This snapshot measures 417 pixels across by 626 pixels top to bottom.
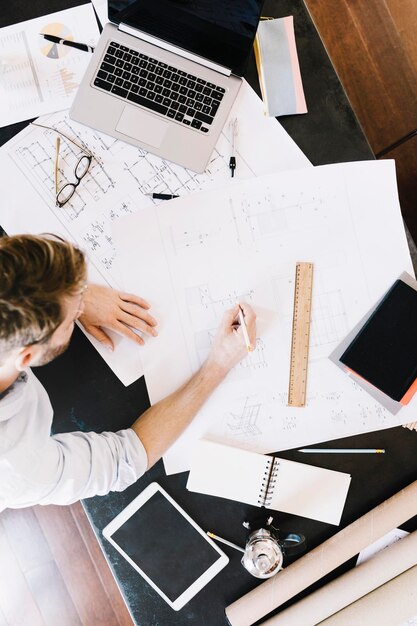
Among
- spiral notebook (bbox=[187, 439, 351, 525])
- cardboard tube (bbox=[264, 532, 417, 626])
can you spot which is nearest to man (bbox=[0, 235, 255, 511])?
spiral notebook (bbox=[187, 439, 351, 525])

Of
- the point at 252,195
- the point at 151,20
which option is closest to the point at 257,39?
the point at 151,20

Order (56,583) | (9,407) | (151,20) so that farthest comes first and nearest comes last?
(56,583) < (151,20) < (9,407)

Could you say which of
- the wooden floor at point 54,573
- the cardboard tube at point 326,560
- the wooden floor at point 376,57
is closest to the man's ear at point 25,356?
the cardboard tube at point 326,560

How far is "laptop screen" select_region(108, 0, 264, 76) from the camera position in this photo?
1.06 meters

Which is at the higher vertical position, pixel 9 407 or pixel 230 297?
pixel 9 407

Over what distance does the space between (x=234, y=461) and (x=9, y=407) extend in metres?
0.48

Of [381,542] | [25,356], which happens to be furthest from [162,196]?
[381,542]

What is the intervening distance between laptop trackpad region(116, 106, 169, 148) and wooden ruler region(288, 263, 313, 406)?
42 centimetres

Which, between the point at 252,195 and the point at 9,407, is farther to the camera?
the point at 252,195

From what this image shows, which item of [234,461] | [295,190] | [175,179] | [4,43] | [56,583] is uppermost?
[4,43]

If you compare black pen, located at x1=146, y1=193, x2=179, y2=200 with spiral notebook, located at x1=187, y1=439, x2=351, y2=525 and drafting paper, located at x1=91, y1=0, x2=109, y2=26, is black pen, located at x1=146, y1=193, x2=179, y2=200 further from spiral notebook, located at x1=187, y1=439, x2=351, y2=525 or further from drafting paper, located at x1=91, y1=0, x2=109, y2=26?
spiral notebook, located at x1=187, y1=439, x2=351, y2=525

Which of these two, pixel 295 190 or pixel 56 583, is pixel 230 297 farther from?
Answer: pixel 56 583

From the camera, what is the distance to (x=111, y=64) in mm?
1169

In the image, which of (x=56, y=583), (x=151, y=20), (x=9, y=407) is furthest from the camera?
(x=56, y=583)
